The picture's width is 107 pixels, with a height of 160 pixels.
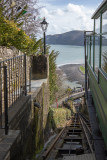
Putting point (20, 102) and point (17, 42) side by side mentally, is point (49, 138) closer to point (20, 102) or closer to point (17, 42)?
point (17, 42)

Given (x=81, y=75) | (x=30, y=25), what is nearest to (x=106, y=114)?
(x=30, y=25)

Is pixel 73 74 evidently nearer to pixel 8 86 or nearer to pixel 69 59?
pixel 69 59

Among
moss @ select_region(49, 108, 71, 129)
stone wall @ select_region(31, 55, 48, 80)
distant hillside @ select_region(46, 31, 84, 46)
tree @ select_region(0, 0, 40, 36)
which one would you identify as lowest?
A: moss @ select_region(49, 108, 71, 129)

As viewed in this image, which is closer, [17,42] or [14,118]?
[14,118]

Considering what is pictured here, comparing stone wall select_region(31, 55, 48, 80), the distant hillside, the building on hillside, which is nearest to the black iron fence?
the building on hillside

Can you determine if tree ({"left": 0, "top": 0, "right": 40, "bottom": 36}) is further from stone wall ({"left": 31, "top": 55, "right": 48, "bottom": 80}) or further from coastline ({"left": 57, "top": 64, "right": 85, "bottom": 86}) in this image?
coastline ({"left": 57, "top": 64, "right": 85, "bottom": 86})

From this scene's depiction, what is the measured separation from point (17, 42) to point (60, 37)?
147619mm

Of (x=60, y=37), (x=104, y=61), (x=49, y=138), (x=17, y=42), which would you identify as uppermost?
(x=60, y=37)

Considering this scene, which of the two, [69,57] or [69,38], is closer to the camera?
[69,57]

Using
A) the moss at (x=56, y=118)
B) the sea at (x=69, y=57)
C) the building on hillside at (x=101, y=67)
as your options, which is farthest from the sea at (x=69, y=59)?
the building on hillside at (x=101, y=67)

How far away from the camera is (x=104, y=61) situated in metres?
3.71

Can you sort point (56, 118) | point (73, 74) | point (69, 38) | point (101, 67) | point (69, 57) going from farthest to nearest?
point (69, 38), point (69, 57), point (73, 74), point (56, 118), point (101, 67)

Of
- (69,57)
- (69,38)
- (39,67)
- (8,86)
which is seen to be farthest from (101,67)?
(69,38)

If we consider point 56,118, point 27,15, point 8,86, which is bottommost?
point 56,118
